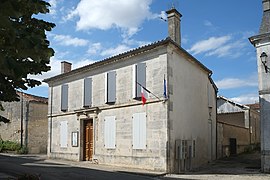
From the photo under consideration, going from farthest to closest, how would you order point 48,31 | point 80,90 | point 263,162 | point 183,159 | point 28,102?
point 28,102
point 80,90
point 183,159
point 263,162
point 48,31

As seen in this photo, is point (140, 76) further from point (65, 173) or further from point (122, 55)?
point (65, 173)

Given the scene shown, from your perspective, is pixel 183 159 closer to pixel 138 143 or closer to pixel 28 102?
pixel 138 143

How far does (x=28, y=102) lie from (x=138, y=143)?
13.1 m

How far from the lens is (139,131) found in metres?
13.0

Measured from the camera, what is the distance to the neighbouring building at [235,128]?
19.1 m

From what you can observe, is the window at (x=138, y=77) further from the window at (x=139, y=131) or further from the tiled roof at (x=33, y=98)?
the tiled roof at (x=33, y=98)

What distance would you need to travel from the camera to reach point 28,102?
74.9 ft

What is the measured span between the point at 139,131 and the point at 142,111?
896 mm

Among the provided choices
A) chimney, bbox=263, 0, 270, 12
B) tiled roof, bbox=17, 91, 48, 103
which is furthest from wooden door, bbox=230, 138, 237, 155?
tiled roof, bbox=17, 91, 48, 103

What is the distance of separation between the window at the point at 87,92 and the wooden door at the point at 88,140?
3.32 feet

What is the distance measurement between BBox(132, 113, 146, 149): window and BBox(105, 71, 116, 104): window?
1.93 meters

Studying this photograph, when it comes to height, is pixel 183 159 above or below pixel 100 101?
below

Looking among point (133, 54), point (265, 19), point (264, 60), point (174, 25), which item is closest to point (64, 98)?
point (133, 54)

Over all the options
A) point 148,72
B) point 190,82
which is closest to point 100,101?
point 148,72
